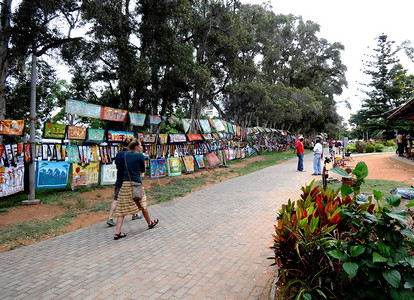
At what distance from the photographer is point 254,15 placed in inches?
842

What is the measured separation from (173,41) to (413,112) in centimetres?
1220

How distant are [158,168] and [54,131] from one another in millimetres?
4757

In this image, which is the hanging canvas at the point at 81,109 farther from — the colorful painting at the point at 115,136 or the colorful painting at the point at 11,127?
the colorful painting at the point at 11,127

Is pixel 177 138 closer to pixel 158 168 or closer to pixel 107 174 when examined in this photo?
pixel 158 168

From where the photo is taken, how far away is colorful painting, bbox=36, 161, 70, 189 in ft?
25.4

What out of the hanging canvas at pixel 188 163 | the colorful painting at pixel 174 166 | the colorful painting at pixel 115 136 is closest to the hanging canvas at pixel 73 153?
the colorful painting at pixel 115 136

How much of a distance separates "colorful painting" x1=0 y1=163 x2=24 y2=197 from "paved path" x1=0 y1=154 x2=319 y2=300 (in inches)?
136

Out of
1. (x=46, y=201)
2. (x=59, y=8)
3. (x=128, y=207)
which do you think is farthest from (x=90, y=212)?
(x=59, y=8)

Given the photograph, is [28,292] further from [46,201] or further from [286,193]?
[286,193]

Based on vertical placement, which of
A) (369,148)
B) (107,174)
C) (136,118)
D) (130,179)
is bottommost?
(107,174)

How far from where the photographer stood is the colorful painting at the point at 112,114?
989 cm

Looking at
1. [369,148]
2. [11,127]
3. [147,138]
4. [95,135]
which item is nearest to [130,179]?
[11,127]

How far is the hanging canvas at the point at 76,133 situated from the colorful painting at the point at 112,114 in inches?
39.6

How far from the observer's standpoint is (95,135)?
958cm
